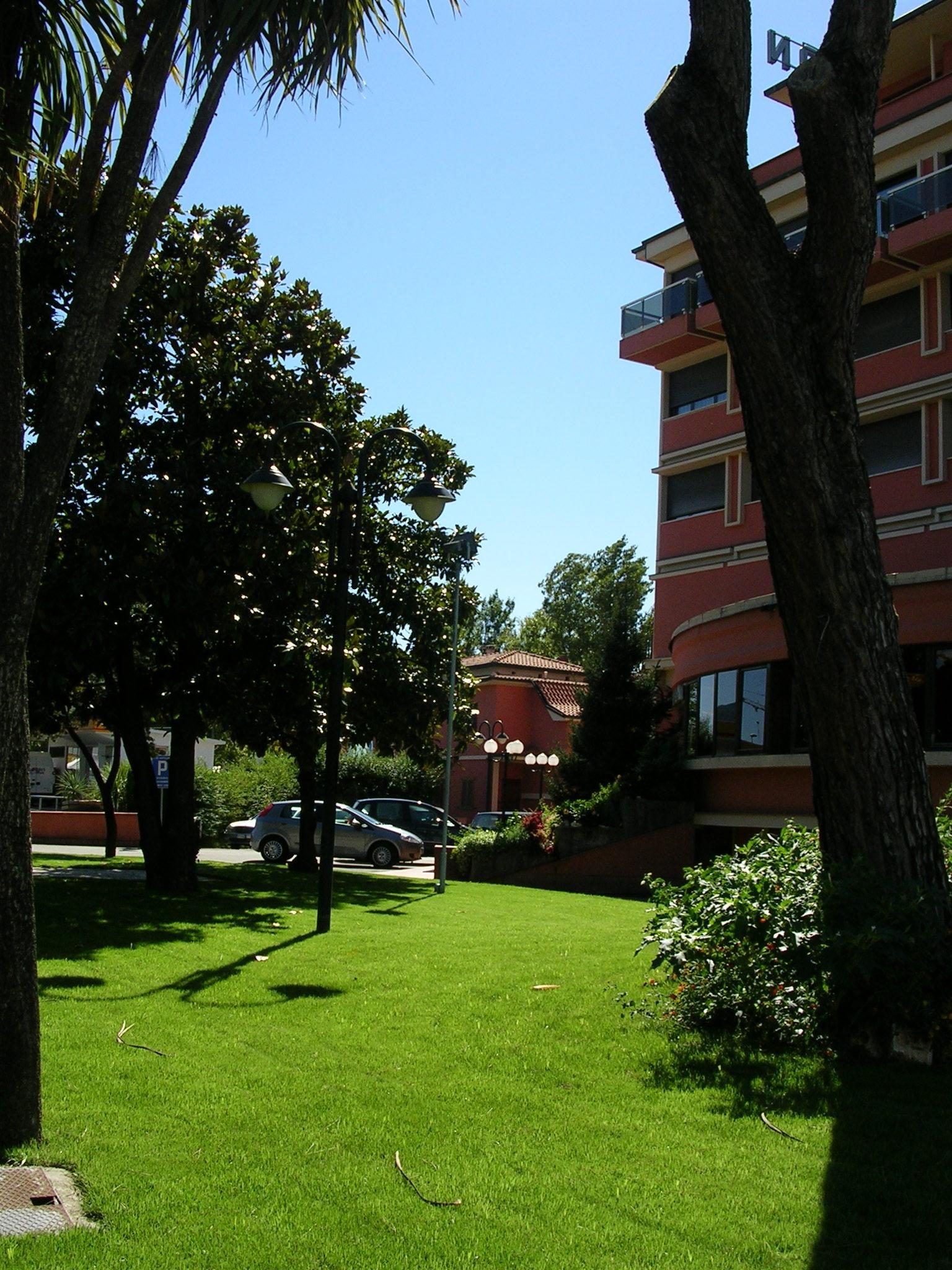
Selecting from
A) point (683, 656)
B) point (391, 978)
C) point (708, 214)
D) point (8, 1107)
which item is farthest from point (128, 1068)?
point (683, 656)

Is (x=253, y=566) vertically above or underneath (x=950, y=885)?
above

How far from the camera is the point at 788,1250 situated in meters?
3.94

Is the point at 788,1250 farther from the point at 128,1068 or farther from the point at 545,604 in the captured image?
the point at 545,604

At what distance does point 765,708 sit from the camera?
22.4 meters

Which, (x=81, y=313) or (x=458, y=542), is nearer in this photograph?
(x=81, y=313)

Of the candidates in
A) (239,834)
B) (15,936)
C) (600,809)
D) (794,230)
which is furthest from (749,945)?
(239,834)

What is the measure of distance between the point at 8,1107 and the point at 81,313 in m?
3.42

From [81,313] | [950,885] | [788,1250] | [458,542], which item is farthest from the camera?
[458,542]

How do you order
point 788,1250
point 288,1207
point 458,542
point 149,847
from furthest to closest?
point 458,542, point 149,847, point 288,1207, point 788,1250

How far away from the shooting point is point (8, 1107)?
4.83 meters

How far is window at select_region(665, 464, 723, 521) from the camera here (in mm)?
31031

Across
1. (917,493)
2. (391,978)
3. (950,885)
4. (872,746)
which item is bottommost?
(391,978)

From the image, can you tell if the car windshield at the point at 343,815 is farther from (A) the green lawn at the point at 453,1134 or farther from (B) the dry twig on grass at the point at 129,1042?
(B) the dry twig on grass at the point at 129,1042

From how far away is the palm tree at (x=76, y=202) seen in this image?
487cm
